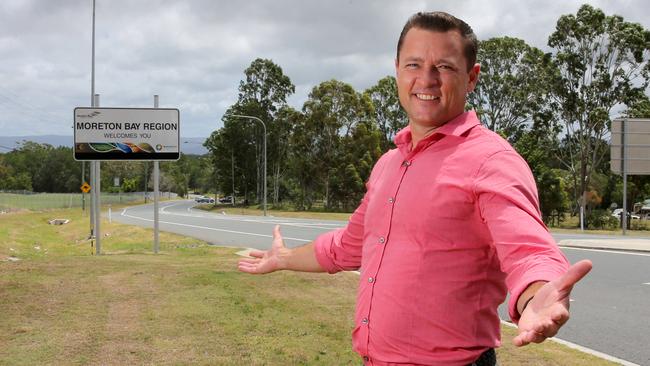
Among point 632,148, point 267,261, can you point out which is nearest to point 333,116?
point 632,148

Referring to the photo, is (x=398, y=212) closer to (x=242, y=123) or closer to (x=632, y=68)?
(x=632, y=68)

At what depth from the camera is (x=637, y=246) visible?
53.0 ft

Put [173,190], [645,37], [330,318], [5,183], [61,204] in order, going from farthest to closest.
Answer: [173,190]
[5,183]
[61,204]
[645,37]
[330,318]

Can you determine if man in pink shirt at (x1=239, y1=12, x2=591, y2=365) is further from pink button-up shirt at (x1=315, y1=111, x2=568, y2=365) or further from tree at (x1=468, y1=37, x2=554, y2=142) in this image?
tree at (x1=468, y1=37, x2=554, y2=142)

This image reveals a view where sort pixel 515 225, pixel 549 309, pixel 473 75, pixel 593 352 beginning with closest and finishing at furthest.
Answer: pixel 549 309 < pixel 515 225 < pixel 473 75 < pixel 593 352

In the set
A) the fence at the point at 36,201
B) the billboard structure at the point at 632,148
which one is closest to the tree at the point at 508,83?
the billboard structure at the point at 632,148

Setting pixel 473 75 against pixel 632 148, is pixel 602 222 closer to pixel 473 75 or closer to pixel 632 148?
pixel 632 148

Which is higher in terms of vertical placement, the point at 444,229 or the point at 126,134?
the point at 126,134

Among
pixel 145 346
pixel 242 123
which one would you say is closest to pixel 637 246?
pixel 145 346

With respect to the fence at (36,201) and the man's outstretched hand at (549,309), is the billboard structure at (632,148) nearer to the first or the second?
the man's outstretched hand at (549,309)

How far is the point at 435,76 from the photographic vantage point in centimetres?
207

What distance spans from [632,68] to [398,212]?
41.6 m

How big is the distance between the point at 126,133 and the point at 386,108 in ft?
146

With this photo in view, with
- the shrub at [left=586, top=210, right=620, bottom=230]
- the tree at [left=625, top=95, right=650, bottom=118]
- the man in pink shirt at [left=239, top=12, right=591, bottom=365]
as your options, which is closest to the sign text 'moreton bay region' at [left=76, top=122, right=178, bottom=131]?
the man in pink shirt at [left=239, top=12, right=591, bottom=365]
